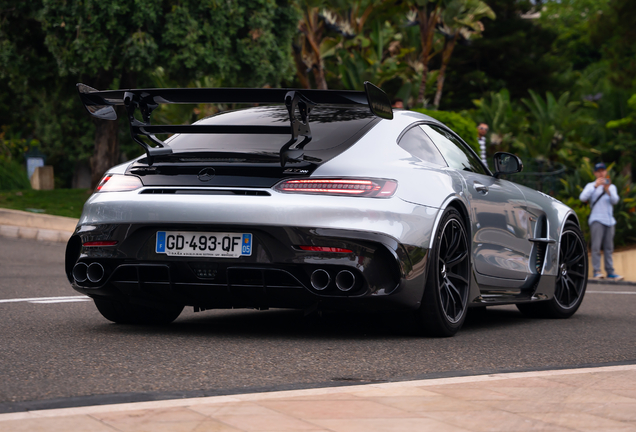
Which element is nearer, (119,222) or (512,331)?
(119,222)

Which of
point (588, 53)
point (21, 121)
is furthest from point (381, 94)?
point (588, 53)

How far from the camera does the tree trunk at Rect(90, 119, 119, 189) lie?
21188 mm

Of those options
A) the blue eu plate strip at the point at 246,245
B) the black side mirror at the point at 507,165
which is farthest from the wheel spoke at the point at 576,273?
the blue eu plate strip at the point at 246,245

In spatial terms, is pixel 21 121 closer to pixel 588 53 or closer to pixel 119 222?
pixel 588 53

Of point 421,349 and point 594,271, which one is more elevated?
point 421,349

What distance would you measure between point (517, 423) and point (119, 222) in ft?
8.88

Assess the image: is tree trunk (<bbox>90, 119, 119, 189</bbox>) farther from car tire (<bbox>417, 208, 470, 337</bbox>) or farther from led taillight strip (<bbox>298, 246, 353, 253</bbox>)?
led taillight strip (<bbox>298, 246, 353, 253</bbox>)

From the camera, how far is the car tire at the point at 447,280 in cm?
534

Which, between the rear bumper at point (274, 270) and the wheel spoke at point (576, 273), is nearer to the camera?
the rear bumper at point (274, 270)

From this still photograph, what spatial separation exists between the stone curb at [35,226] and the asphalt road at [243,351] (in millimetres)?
8212

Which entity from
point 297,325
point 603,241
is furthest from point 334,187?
point 603,241

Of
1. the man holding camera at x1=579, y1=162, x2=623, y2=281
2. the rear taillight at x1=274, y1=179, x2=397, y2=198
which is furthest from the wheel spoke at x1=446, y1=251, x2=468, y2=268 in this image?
the man holding camera at x1=579, y1=162, x2=623, y2=281

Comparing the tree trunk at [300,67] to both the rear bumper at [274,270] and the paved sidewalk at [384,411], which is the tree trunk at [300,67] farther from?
the paved sidewalk at [384,411]

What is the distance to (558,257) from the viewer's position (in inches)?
284
